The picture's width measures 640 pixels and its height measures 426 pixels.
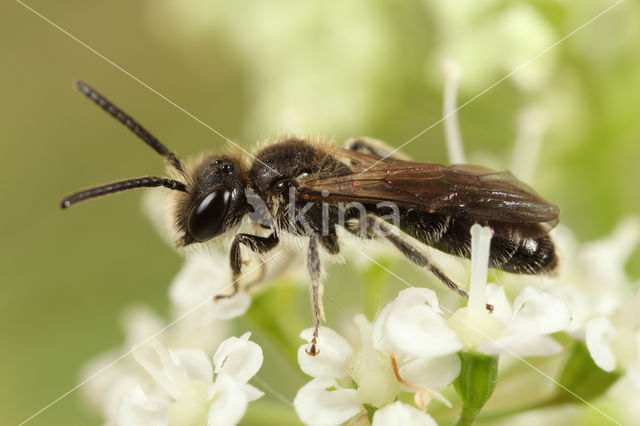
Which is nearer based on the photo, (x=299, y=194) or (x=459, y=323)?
(x=459, y=323)

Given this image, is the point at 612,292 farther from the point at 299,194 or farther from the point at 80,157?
the point at 80,157

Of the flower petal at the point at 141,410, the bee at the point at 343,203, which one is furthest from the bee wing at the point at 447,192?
the flower petal at the point at 141,410

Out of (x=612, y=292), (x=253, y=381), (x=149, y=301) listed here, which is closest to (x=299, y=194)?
(x=253, y=381)

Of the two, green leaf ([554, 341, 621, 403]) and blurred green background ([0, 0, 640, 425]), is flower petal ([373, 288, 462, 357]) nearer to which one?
green leaf ([554, 341, 621, 403])

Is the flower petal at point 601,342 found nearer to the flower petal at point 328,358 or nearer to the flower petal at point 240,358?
the flower petal at point 328,358

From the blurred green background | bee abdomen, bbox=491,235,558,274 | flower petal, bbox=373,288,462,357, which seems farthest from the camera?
the blurred green background

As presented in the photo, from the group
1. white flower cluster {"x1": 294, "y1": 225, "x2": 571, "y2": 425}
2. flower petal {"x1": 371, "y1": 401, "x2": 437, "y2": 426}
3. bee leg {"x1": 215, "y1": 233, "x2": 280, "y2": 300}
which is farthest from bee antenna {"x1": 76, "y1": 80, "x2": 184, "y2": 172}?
flower petal {"x1": 371, "y1": 401, "x2": 437, "y2": 426}

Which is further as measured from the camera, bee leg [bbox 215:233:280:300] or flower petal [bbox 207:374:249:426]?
bee leg [bbox 215:233:280:300]

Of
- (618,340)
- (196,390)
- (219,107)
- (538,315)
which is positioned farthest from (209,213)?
(219,107)
